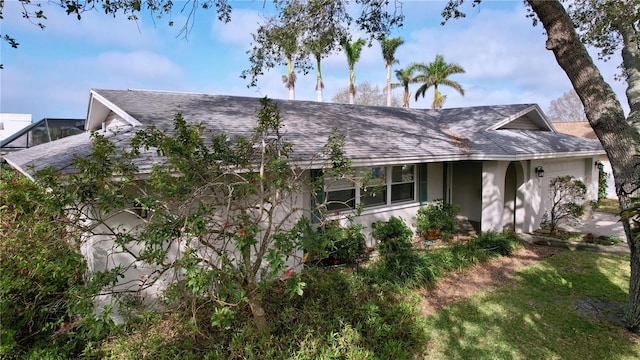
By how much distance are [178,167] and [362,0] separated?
7154 millimetres

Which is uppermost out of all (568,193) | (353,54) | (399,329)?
(353,54)

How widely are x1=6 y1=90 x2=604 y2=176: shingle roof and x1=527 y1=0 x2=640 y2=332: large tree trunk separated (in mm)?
4319

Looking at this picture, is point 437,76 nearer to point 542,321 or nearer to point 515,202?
point 515,202

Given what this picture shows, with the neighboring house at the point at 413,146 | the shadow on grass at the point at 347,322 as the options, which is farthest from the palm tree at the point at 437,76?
the shadow on grass at the point at 347,322

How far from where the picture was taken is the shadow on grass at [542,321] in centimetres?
506

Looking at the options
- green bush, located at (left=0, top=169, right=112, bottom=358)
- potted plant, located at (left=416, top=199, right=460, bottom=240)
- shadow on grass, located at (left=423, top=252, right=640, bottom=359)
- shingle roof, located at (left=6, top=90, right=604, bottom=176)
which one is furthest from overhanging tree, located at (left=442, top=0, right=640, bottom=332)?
green bush, located at (left=0, top=169, right=112, bottom=358)

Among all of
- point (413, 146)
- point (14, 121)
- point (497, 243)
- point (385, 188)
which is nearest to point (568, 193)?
point (497, 243)

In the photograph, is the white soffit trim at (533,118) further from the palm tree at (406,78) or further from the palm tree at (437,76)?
the palm tree at (406,78)

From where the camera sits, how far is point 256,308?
193 inches

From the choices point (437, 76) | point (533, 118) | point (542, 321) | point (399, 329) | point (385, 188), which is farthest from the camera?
point (437, 76)

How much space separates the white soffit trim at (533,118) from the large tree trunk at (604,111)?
752 cm

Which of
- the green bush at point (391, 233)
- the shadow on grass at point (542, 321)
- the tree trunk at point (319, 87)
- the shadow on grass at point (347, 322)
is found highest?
the tree trunk at point (319, 87)

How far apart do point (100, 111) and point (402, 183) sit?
34.7ft

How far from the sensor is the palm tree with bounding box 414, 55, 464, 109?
32.0 meters
